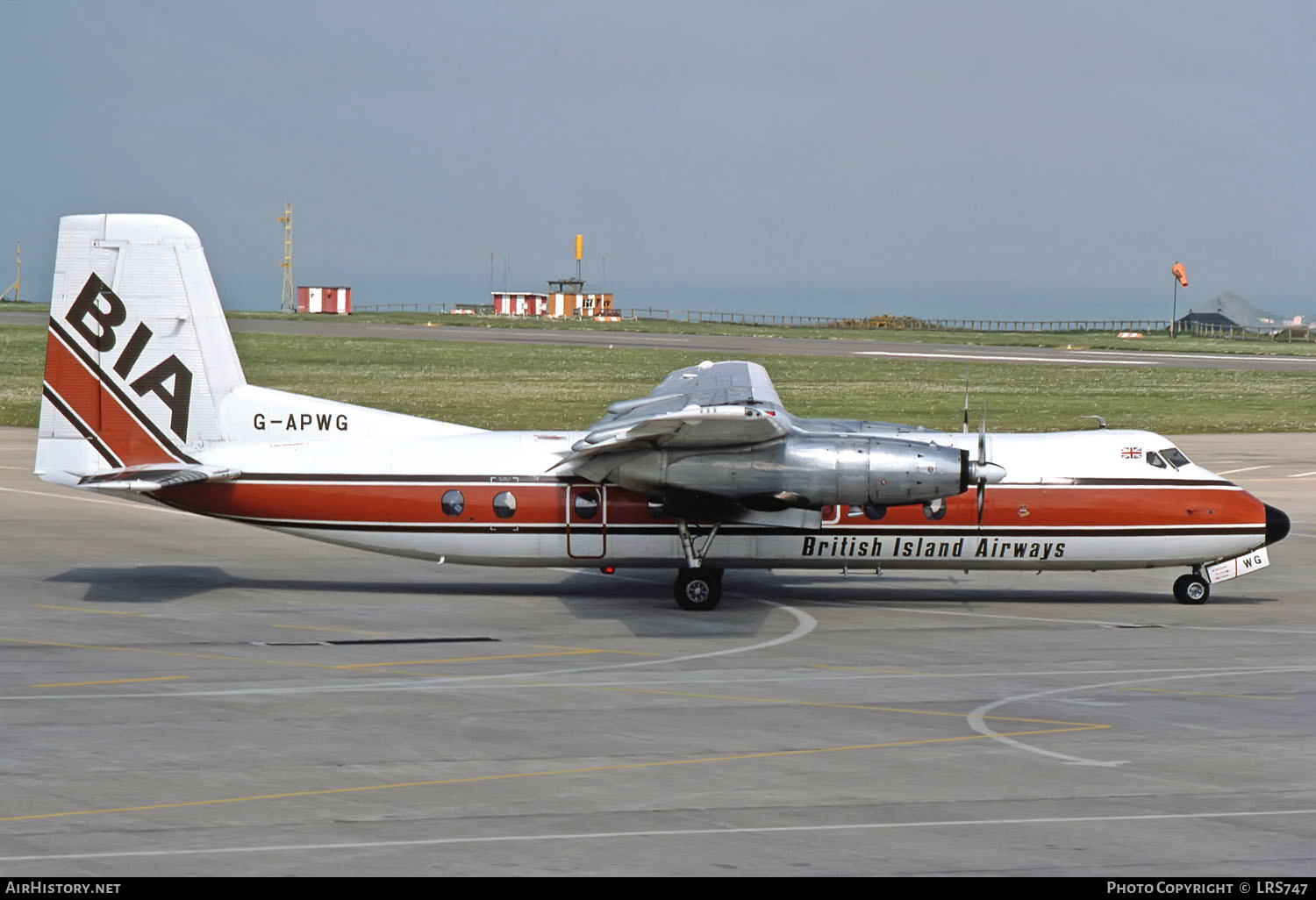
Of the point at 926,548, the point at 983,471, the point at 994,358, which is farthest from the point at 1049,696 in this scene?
the point at 994,358

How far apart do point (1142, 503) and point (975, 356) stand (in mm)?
77527

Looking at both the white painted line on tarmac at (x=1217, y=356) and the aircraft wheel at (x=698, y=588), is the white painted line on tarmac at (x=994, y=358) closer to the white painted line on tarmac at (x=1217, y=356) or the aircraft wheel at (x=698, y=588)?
the white painted line on tarmac at (x=1217, y=356)

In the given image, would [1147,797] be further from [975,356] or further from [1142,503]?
[975,356]

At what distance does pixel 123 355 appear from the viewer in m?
26.4

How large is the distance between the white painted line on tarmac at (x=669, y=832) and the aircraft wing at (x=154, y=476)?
1324 centimetres

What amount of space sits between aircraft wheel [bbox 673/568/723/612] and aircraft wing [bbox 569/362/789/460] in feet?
8.73

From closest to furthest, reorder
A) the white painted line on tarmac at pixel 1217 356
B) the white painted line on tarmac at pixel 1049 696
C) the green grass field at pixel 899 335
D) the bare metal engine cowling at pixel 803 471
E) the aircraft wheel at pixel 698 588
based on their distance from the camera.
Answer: the white painted line on tarmac at pixel 1049 696 < the bare metal engine cowling at pixel 803 471 < the aircraft wheel at pixel 698 588 < the white painted line on tarmac at pixel 1217 356 < the green grass field at pixel 899 335

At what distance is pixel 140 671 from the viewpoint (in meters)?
20.1

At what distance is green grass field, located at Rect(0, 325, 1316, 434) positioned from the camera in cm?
6219

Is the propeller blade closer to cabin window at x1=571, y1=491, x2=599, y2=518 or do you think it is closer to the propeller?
the propeller

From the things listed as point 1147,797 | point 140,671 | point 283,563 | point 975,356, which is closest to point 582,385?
point 975,356

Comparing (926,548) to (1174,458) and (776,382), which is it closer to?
(1174,458)

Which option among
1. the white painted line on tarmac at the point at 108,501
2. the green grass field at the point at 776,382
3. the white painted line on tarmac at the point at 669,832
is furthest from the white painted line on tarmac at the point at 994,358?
the white painted line on tarmac at the point at 669,832

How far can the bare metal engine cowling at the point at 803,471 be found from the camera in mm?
23641
